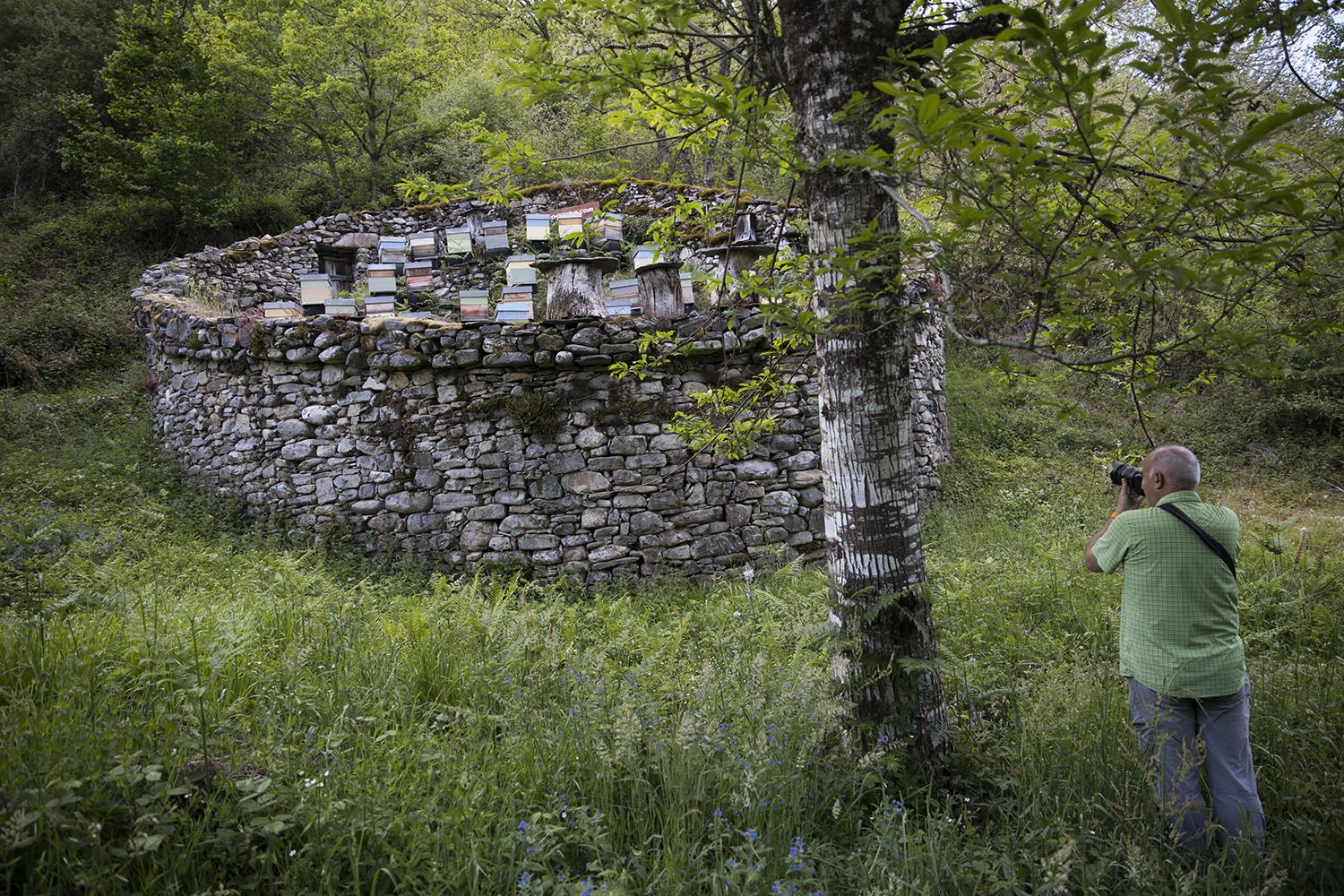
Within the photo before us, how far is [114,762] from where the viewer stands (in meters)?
2.25

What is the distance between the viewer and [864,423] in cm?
287

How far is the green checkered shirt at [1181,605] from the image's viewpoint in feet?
9.20

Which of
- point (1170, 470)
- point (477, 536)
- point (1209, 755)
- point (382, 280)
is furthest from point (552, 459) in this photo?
point (1209, 755)

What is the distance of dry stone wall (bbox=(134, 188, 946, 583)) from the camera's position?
6.89m

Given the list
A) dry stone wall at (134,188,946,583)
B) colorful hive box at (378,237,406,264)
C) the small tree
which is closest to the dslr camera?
dry stone wall at (134,188,946,583)

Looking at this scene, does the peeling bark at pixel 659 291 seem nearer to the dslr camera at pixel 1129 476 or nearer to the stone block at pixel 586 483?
the stone block at pixel 586 483

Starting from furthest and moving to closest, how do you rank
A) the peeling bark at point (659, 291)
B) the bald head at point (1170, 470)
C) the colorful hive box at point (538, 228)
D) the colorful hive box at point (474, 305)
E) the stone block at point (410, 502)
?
the colorful hive box at point (538, 228) < the colorful hive box at point (474, 305) < the peeling bark at point (659, 291) < the stone block at point (410, 502) < the bald head at point (1170, 470)

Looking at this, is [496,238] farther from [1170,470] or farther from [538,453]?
[1170,470]

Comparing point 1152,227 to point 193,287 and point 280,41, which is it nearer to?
point 193,287

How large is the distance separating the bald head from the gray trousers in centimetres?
82

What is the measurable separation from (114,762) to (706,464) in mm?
5220

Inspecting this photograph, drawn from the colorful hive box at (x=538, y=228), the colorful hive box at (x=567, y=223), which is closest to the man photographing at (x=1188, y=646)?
the colorful hive box at (x=567, y=223)

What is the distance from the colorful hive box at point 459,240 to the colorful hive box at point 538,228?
5.28ft

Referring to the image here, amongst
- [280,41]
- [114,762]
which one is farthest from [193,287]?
[114,762]
